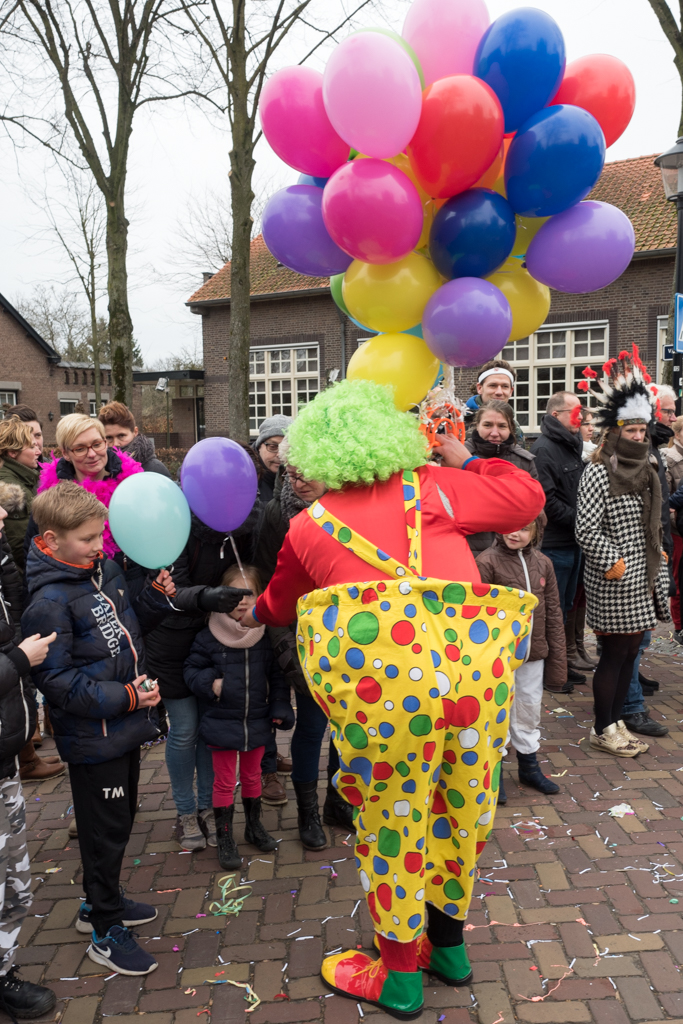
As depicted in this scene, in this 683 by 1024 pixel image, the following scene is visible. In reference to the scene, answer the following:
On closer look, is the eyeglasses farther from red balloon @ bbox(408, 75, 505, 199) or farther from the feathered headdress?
the feathered headdress

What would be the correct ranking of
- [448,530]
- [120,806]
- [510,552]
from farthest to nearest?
1. [510,552]
2. [120,806]
3. [448,530]

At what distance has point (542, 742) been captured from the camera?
14.4 ft

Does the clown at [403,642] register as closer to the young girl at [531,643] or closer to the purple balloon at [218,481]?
the purple balloon at [218,481]

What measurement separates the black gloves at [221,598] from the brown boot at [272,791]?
1.35 m

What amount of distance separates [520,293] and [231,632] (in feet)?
5.73

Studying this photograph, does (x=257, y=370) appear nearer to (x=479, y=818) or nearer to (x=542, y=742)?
(x=542, y=742)

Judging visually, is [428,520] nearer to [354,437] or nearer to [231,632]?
[354,437]

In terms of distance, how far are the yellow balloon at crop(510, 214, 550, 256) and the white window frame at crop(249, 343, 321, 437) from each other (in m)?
18.3

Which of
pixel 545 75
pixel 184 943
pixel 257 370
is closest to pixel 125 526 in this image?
pixel 184 943

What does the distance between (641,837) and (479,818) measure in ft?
4.87

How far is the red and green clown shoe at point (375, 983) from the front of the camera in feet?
7.45

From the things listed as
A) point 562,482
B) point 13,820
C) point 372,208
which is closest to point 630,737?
point 562,482

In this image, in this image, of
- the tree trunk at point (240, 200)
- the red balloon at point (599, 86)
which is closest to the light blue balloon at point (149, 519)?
the red balloon at point (599, 86)

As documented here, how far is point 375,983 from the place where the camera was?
2355mm
